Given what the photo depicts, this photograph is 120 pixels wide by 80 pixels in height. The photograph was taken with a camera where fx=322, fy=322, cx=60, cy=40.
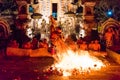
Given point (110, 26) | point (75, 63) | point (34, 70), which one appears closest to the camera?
point (34, 70)

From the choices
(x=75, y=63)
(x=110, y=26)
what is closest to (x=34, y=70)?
(x=75, y=63)

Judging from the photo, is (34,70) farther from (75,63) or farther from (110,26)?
(110,26)

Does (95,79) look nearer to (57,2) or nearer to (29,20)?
(29,20)

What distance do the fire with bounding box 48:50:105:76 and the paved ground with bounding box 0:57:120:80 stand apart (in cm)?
41

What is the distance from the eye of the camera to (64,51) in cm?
1541

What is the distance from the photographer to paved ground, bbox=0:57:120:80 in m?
11.0

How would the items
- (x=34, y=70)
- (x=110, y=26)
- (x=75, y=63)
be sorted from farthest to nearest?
(x=110, y=26) < (x=75, y=63) < (x=34, y=70)

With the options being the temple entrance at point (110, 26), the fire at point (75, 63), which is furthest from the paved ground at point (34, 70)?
the temple entrance at point (110, 26)

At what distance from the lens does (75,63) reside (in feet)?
44.5

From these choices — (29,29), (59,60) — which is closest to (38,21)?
(29,29)

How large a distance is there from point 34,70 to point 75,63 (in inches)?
80.3

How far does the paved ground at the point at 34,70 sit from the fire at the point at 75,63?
16.3 inches

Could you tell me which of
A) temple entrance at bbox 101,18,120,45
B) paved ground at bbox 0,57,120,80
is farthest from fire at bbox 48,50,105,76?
temple entrance at bbox 101,18,120,45

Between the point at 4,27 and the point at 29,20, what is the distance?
162 centimetres
